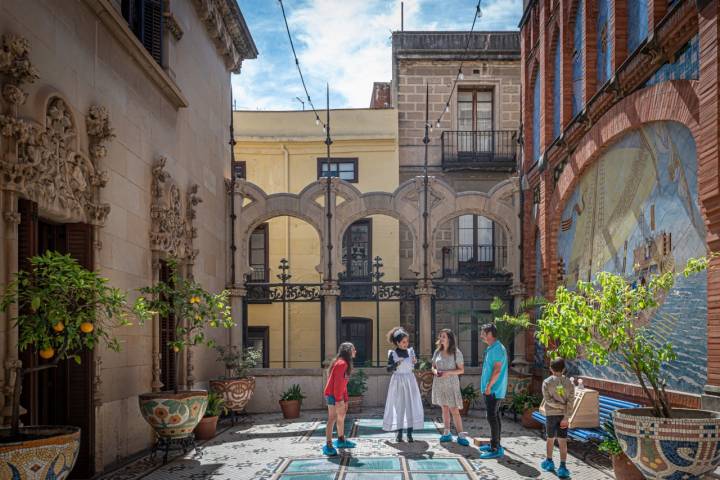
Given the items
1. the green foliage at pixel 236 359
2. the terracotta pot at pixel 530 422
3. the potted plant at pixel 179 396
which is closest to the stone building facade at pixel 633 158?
the terracotta pot at pixel 530 422

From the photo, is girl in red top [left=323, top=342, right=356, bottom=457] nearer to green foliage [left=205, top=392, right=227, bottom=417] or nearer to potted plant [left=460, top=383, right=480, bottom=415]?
green foliage [left=205, top=392, right=227, bottom=417]

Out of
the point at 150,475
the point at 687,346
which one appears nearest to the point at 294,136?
the point at 150,475

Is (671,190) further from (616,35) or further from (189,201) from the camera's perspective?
(189,201)

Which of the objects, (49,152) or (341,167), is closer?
(49,152)

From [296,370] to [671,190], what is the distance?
8.99 metres

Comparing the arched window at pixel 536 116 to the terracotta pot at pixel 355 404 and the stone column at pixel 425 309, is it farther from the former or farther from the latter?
the terracotta pot at pixel 355 404

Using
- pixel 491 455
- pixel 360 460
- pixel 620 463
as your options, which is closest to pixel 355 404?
pixel 360 460

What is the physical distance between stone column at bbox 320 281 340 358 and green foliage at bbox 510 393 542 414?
3985 mm

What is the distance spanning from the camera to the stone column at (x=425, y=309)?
1512cm

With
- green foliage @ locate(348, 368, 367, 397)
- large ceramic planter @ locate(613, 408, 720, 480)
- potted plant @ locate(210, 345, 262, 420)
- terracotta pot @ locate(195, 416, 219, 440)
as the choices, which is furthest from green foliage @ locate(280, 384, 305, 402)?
large ceramic planter @ locate(613, 408, 720, 480)

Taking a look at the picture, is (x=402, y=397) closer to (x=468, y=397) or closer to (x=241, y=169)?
(x=468, y=397)

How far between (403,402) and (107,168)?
16.7 ft

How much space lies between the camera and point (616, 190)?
9867 mm

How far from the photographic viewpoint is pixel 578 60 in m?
12.0
